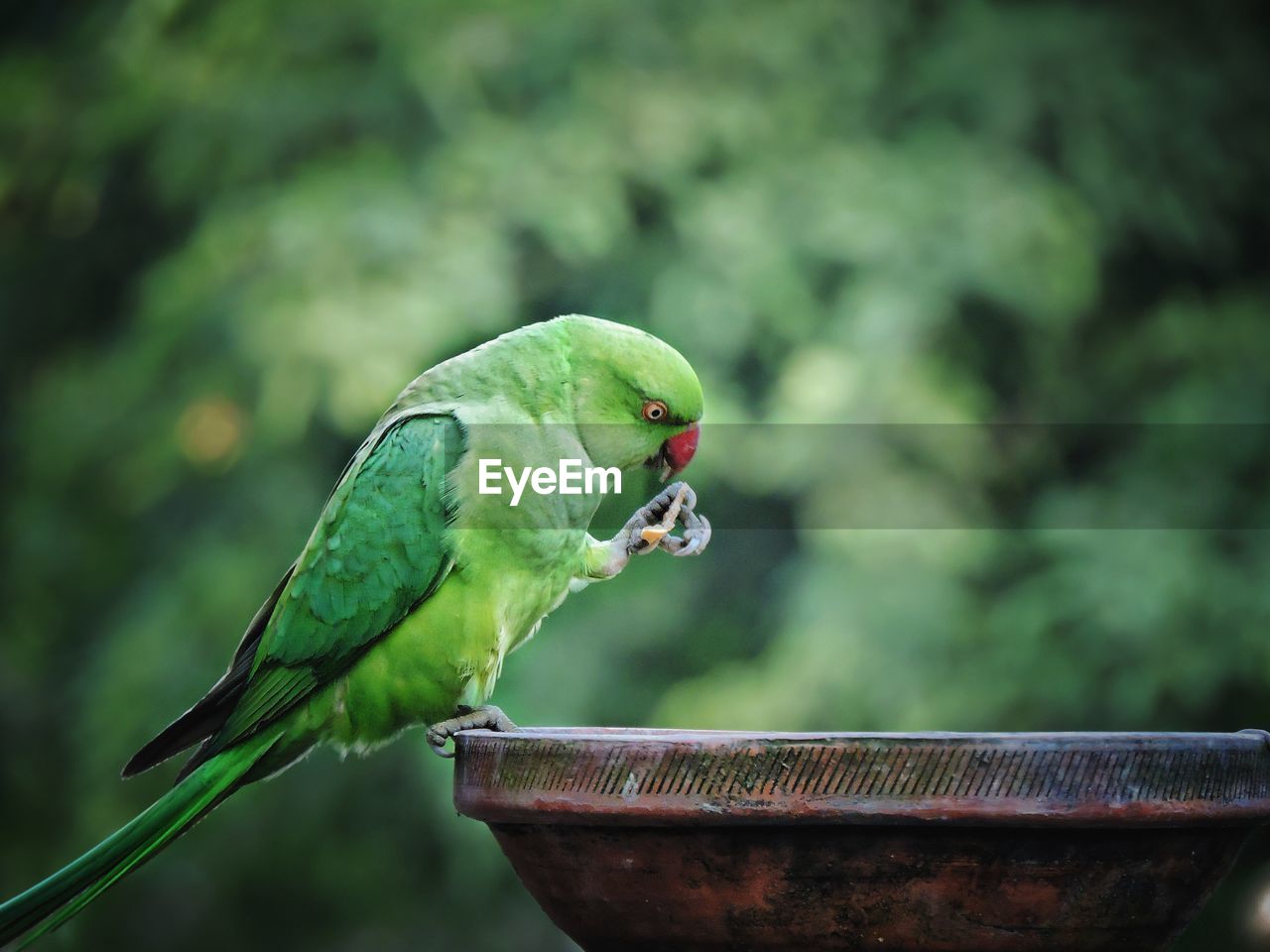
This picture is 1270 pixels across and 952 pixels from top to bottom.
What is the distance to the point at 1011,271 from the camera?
13.2 ft

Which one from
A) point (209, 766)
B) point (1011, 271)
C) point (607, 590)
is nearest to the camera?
point (209, 766)

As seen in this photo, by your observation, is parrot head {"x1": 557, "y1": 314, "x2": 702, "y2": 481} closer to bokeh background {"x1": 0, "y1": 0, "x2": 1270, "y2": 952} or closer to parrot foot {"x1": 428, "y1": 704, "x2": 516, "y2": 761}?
parrot foot {"x1": 428, "y1": 704, "x2": 516, "y2": 761}

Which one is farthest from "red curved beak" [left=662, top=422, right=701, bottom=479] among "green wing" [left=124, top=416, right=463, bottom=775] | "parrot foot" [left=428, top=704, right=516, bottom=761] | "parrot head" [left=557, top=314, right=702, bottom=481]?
"parrot foot" [left=428, top=704, right=516, bottom=761]

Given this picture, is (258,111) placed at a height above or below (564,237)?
above

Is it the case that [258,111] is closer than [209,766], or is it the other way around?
[209,766]

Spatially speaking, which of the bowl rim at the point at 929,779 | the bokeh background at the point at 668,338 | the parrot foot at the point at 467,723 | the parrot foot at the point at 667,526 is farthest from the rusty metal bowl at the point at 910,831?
the bokeh background at the point at 668,338

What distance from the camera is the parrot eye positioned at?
206cm

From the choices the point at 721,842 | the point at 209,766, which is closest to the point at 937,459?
the point at 209,766

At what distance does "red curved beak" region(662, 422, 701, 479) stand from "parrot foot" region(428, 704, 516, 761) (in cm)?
50

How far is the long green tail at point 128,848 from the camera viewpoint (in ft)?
5.18

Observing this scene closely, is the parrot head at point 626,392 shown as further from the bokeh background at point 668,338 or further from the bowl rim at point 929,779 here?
the bokeh background at point 668,338

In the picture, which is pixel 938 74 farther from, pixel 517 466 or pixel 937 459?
pixel 517 466

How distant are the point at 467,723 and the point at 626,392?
56cm

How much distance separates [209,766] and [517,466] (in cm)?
63
